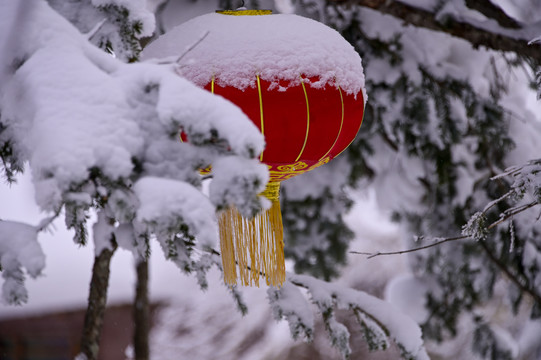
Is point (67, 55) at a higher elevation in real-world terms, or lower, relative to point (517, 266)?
higher

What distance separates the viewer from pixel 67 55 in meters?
1.22

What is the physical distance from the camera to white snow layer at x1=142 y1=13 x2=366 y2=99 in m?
1.47

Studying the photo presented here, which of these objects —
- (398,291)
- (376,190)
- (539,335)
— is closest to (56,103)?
(376,190)

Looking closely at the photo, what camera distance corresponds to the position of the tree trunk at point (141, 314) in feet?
9.95

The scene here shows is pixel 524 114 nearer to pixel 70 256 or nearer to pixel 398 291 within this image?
pixel 398 291

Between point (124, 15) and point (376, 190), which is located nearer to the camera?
point (124, 15)

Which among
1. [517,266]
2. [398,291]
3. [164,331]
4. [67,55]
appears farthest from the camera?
[164,331]

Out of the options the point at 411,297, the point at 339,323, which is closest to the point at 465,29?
the point at 339,323

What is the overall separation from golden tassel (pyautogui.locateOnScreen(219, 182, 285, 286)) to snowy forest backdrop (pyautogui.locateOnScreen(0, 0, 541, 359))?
146 mm

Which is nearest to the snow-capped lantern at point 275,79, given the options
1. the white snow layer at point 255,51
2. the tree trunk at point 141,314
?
the white snow layer at point 255,51

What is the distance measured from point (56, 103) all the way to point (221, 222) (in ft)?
2.39

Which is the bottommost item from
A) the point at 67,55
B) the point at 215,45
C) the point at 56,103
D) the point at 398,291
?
the point at 398,291

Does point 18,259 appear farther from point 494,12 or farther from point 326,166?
point 326,166

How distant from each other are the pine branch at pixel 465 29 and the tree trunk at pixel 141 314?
74.9 inches
